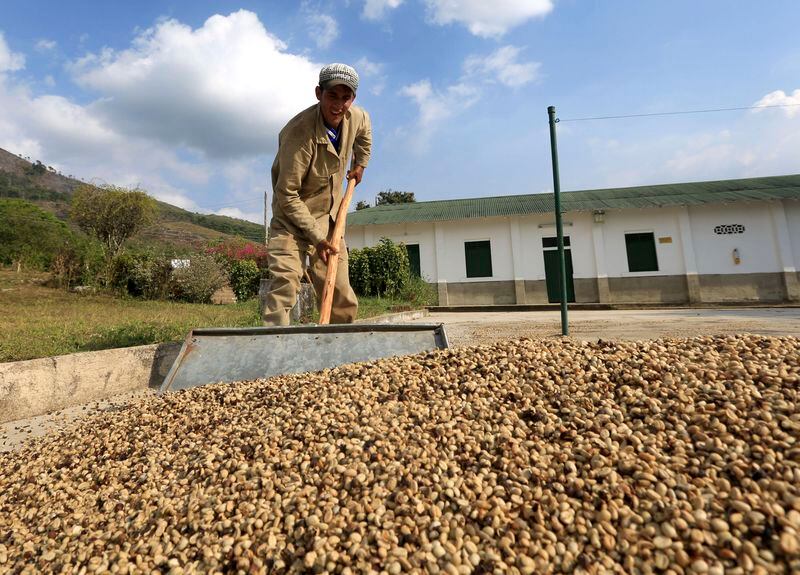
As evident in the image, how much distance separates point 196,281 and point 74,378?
25.9ft

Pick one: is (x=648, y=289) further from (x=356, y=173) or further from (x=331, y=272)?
(x=331, y=272)

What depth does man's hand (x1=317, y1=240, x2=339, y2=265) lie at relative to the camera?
2938 millimetres

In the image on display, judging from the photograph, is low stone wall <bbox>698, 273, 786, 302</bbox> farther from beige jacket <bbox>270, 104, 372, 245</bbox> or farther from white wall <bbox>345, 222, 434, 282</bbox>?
beige jacket <bbox>270, 104, 372, 245</bbox>

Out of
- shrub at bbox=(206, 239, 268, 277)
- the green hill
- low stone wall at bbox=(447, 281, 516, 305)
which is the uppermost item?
the green hill

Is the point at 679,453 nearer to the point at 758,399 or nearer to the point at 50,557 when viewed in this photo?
the point at 758,399

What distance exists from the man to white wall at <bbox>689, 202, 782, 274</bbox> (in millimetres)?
13172

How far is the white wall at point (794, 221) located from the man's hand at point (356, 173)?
14584mm

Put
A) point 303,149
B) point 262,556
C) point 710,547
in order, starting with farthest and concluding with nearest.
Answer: point 303,149 → point 262,556 → point 710,547

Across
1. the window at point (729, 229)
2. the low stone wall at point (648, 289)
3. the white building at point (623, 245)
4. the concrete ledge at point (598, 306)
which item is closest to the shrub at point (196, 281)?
the white building at point (623, 245)

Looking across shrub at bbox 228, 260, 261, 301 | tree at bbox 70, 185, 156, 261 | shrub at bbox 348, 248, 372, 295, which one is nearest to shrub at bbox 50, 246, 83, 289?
shrub at bbox 228, 260, 261, 301

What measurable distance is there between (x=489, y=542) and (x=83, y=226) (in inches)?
758

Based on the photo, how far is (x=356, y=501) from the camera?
3.45ft

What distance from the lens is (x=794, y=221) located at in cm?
1210

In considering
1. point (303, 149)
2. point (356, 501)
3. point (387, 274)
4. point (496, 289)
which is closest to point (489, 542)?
point (356, 501)
